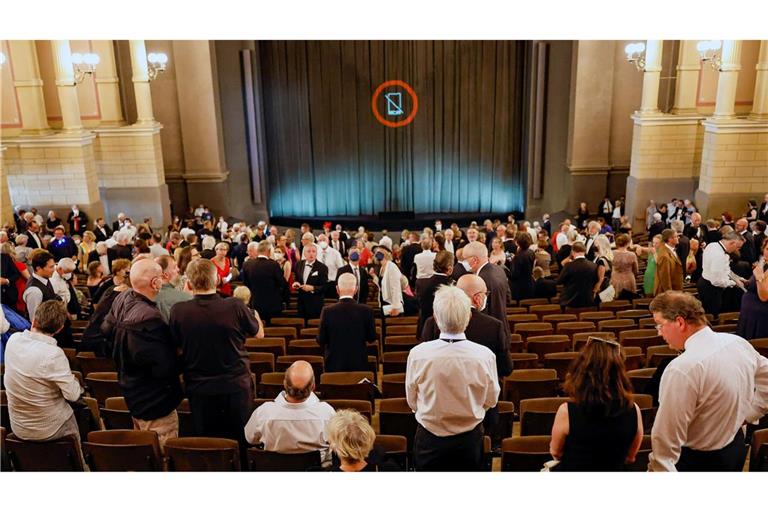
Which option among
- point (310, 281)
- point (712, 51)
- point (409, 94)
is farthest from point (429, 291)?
point (409, 94)

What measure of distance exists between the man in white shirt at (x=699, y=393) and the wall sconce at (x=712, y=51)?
12.9 metres

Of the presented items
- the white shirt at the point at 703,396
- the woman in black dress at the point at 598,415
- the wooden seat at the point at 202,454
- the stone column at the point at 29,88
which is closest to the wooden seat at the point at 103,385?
the wooden seat at the point at 202,454

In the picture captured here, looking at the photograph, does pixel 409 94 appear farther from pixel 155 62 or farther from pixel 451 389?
pixel 451 389

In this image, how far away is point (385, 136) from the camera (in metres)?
19.6

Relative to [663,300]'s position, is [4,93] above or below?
above

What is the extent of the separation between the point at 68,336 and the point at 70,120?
31.2 feet

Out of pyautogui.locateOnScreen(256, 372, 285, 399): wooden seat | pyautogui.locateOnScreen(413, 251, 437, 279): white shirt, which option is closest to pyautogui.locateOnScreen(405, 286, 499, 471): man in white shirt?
pyautogui.locateOnScreen(256, 372, 285, 399): wooden seat

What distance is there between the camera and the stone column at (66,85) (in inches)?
546

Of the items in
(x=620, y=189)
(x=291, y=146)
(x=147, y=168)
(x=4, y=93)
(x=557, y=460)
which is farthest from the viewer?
(x=291, y=146)

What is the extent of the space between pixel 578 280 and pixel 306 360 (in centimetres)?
345

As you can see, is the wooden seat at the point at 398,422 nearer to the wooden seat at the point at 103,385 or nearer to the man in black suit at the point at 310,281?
the wooden seat at the point at 103,385

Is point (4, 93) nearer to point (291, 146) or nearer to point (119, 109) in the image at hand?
point (119, 109)

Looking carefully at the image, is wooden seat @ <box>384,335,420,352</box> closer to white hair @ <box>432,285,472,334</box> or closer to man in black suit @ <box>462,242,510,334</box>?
man in black suit @ <box>462,242,510,334</box>
